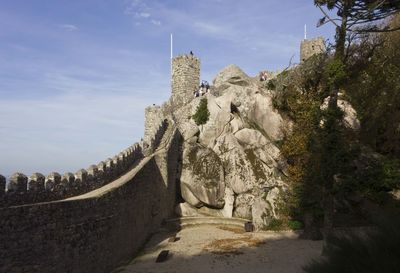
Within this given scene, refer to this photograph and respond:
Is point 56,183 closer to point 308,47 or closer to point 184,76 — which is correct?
point 184,76

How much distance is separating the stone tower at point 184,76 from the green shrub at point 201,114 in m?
9.16

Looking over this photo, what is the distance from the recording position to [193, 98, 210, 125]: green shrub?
101 feet

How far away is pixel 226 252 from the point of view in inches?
702

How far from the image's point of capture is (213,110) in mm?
30703

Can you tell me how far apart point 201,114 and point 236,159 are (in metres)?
5.70

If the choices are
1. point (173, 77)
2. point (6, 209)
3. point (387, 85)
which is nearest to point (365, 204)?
point (387, 85)

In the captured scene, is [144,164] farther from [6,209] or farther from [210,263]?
[6,209]

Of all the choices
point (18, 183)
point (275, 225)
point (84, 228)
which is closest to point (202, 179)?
point (275, 225)

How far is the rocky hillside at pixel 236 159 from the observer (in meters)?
25.3

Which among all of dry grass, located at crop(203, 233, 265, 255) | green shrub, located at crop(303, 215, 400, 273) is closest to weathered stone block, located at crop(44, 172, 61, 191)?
dry grass, located at crop(203, 233, 265, 255)

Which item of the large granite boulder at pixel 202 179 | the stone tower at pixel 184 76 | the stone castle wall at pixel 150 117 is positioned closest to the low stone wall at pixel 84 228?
the large granite boulder at pixel 202 179

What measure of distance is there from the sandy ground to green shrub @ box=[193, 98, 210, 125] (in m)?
10.3

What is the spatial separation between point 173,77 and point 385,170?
2544 cm

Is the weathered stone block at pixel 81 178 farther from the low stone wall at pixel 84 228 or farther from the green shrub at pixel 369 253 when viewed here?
the green shrub at pixel 369 253
